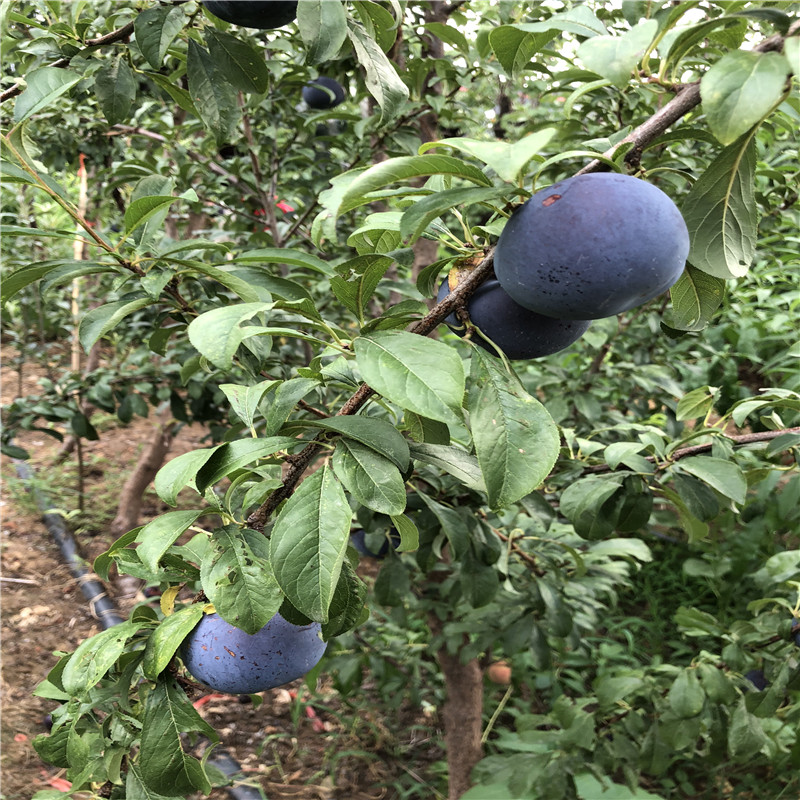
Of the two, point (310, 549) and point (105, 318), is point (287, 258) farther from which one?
point (310, 549)

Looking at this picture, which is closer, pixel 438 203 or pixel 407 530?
pixel 438 203

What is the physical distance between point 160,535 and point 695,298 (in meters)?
0.57

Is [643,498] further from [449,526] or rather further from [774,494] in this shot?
[774,494]

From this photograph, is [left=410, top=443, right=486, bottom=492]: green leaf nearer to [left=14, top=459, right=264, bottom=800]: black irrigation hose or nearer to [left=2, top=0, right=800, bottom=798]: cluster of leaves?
[left=2, top=0, right=800, bottom=798]: cluster of leaves

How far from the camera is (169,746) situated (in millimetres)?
733

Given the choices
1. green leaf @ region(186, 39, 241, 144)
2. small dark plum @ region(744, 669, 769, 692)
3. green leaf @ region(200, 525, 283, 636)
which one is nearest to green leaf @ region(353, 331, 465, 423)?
green leaf @ region(200, 525, 283, 636)

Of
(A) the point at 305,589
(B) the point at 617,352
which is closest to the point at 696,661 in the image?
(B) the point at 617,352

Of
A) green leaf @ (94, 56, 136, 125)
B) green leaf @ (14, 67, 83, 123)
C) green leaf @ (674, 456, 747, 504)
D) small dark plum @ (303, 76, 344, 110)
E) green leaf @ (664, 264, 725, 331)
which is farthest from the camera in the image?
small dark plum @ (303, 76, 344, 110)

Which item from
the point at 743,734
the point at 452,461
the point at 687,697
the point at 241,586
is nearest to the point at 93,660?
the point at 241,586

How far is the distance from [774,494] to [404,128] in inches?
72.3

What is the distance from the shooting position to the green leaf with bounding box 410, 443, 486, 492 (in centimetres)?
75

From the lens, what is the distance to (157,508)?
347 cm

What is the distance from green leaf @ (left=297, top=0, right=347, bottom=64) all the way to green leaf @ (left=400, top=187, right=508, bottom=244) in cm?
27

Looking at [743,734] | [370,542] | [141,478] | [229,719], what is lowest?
[229,719]
